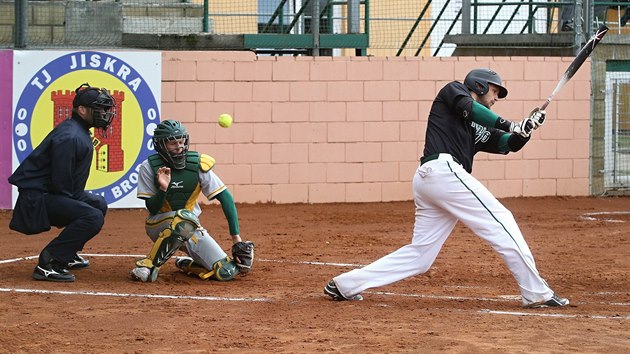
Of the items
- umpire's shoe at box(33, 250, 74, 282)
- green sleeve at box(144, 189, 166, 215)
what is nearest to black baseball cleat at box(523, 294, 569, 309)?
green sleeve at box(144, 189, 166, 215)

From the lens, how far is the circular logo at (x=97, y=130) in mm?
13656

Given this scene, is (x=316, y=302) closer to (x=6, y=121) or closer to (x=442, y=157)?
(x=442, y=157)

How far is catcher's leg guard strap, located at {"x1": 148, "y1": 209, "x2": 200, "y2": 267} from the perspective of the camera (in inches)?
334

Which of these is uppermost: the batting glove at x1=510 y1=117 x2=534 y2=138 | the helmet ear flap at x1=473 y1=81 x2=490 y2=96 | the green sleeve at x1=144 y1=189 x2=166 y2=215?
the helmet ear flap at x1=473 y1=81 x2=490 y2=96

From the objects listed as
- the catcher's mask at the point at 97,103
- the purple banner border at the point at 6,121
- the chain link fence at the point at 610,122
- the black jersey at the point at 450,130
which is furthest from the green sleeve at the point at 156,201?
the chain link fence at the point at 610,122

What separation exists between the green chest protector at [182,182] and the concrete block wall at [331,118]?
18.0 feet

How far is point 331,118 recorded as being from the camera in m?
14.7

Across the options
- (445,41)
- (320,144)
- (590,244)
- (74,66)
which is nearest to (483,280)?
(590,244)

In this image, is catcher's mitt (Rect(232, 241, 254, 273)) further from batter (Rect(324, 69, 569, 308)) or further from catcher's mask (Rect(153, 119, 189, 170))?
batter (Rect(324, 69, 569, 308))

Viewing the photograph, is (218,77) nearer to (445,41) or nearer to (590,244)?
(445,41)

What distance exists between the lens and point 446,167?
296 inches

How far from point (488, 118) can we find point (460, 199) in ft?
1.94

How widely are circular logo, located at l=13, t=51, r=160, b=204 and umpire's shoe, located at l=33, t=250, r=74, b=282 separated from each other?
4.91 meters

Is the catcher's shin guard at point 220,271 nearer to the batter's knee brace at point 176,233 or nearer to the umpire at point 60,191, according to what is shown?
the batter's knee brace at point 176,233
